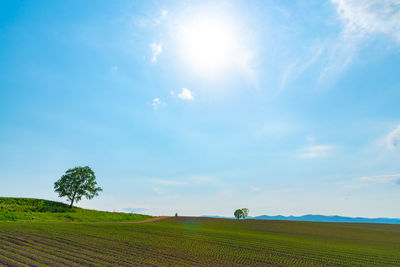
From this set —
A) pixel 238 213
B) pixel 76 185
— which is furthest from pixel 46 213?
pixel 238 213

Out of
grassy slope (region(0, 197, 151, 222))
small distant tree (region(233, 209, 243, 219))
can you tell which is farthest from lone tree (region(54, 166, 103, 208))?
small distant tree (region(233, 209, 243, 219))

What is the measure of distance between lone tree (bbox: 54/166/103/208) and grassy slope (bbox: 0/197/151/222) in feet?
13.6

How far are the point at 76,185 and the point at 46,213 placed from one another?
681 inches

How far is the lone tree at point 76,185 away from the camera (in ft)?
232

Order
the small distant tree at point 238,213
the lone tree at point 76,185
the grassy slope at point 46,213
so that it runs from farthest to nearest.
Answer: the small distant tree at point 238,213 < the lone tree at point 76,185 < the grassy slope at point 46,213

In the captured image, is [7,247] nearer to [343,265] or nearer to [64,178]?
[343,265]

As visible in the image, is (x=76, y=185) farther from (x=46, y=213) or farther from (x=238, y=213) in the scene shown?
(x=238, y=213)

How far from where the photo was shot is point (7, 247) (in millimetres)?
22078

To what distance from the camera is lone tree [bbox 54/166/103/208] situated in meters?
70.6

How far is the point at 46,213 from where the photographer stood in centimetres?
5425

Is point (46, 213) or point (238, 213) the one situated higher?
point (238, 213)

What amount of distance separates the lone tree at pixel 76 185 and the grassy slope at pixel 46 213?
13.6ft

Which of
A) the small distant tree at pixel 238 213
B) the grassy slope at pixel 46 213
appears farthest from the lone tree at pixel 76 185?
the small distant tree at pixel 238 213

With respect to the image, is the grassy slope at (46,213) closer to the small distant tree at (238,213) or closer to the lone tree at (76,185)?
the lone tree at (76,185)
